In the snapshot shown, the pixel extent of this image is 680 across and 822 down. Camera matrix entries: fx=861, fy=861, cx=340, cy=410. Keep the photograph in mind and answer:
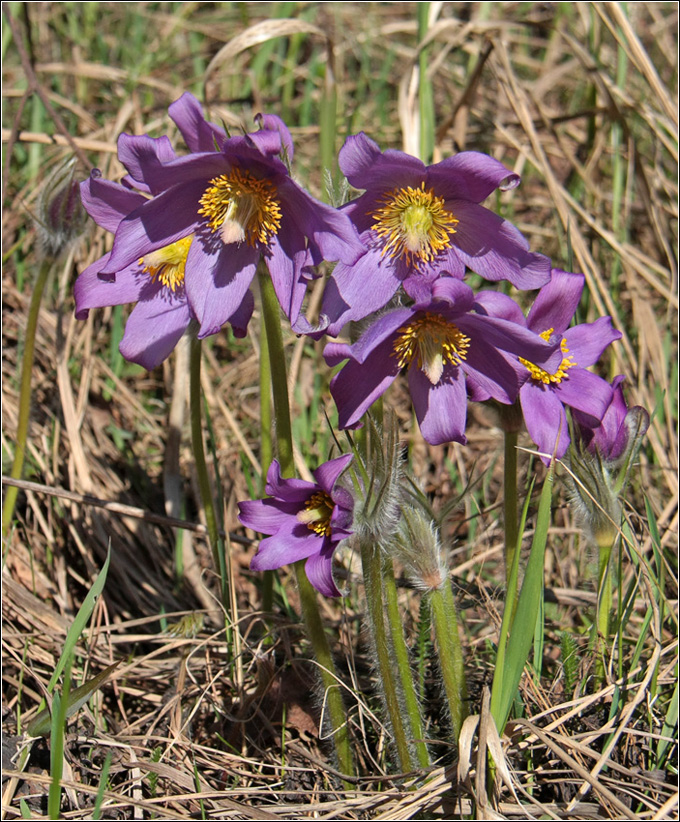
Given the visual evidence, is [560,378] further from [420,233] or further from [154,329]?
[154,329]

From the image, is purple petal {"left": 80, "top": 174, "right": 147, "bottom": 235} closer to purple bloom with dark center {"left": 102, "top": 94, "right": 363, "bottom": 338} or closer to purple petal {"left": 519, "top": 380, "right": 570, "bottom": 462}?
purple bloom with dark center {"left": 102, "top": 94, "right": 363, "bottom": 338}

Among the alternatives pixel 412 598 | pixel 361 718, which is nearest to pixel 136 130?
pixel 412 598

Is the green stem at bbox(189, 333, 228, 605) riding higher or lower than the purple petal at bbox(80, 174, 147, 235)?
lower

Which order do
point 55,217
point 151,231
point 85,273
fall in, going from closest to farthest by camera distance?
point 151,231, point 85,273, point 55,217

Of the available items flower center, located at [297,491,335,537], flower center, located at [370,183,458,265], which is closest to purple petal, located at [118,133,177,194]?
flower center, located at [370,183,458,265]

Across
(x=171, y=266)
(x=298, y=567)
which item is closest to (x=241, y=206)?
(x=171, y=266)

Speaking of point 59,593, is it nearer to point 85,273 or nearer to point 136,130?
point 85,273
